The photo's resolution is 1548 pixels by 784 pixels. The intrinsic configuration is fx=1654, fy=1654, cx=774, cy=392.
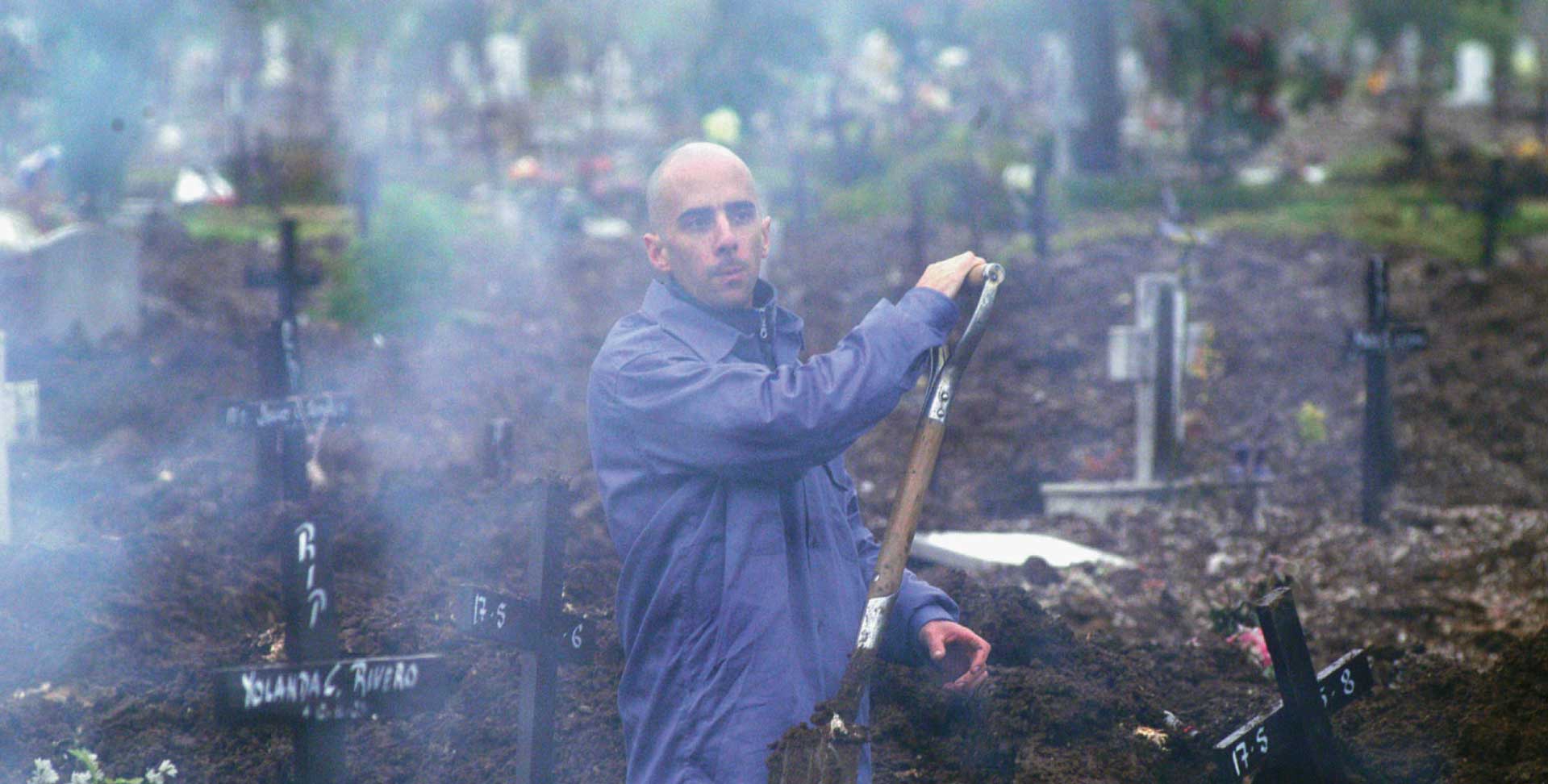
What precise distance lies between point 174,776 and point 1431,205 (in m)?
15.3

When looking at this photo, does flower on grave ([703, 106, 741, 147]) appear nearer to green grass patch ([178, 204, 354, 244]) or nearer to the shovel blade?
green grass patch ([178, 204, 354, 244])

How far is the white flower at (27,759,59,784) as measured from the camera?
4559 mm

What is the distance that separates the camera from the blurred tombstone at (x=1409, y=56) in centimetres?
3350

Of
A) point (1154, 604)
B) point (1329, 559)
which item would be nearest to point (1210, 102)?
point (1329, 559)

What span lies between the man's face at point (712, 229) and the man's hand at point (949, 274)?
374 millimetres

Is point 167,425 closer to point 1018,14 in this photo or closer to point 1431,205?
point 1431,205

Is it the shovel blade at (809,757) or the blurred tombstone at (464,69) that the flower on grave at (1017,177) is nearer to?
the shovel blade at (809,757)

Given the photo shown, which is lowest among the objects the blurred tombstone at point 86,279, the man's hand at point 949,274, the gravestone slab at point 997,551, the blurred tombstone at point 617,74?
the gravestone slab at point 997,551

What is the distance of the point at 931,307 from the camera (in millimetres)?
3117

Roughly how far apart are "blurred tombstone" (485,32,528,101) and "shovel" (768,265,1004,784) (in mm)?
27164

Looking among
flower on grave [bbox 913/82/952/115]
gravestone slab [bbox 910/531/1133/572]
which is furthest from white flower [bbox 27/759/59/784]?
flower on grave [bbox 913/82/952/115]

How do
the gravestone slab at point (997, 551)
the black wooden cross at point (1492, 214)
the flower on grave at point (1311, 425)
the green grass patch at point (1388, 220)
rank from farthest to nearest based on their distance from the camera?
the green grass patch at point (1388, 220) < the black wooden cross at point (1492, 214) < the flower on grave at point (1311, 425) < the gravestone slab at point (997, 551)

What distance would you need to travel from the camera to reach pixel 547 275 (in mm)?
15305

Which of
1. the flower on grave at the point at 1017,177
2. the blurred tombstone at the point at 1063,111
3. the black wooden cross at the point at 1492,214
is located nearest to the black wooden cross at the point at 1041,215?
the flower on grave at the point at 1017,177
